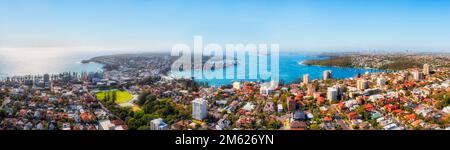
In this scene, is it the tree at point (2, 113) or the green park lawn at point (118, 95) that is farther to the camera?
the green park lawn at point (118, 95)

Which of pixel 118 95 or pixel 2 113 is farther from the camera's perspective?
pixel 118 95

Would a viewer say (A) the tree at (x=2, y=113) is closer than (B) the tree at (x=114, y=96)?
Yes

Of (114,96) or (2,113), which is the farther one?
(114,96)

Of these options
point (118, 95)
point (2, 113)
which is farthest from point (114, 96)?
point (2, 113)

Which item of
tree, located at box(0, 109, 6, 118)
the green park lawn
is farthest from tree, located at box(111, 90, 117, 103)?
tree, located at box(0, 109, 6, 118)

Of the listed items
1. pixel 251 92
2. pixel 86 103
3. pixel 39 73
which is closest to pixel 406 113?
pixel 251 92

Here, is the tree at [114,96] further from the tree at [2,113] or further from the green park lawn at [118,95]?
the tree at [2,113]

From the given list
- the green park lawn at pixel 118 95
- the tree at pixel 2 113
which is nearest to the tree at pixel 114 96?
the green park lawn at pixel 118 95

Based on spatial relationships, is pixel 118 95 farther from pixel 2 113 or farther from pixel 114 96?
pixel 2 113

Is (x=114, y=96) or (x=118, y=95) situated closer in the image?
(x=114, y=96)
